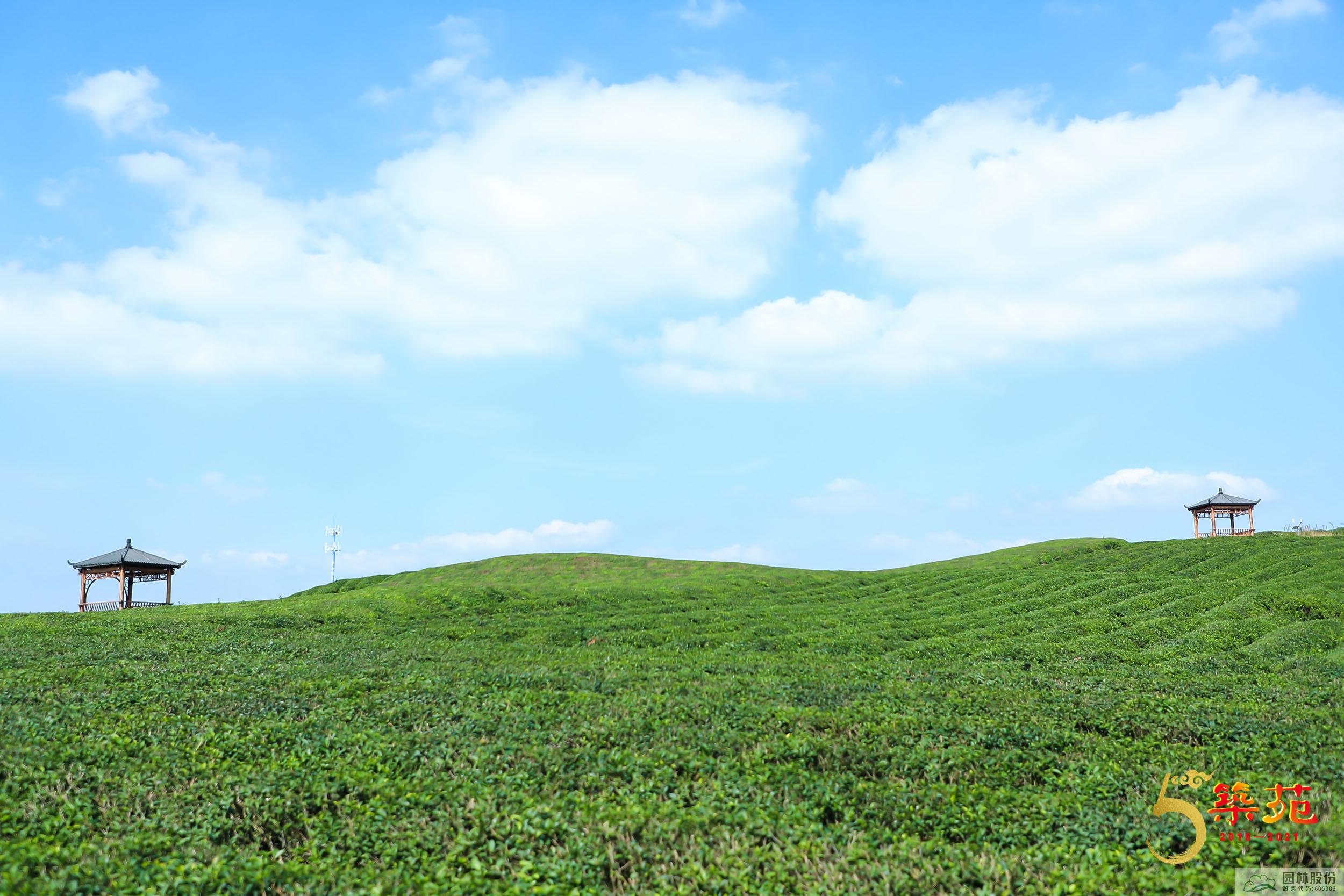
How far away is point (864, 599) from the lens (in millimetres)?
37594

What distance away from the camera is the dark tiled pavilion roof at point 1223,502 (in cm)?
5481

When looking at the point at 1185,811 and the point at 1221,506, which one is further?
the point at 1221,506

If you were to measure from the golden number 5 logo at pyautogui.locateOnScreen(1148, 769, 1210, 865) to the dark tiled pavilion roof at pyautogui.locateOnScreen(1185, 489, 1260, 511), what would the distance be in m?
54.1

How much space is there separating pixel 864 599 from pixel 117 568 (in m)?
37.0

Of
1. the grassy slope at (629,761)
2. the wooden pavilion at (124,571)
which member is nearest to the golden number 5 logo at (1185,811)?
the grassy slope at (629,761)

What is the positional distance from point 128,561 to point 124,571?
2.05 ft

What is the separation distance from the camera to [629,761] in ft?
35.6

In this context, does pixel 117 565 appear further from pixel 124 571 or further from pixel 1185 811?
pixel 1185 811

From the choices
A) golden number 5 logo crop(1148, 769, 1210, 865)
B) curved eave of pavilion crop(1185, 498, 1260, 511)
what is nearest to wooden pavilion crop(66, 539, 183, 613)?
golden number 5 logo crop(1148, 769, 1210, 865)

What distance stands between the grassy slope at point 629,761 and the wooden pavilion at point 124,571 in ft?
72.2

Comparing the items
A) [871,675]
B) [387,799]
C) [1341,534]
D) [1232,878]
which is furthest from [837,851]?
[1341,534]

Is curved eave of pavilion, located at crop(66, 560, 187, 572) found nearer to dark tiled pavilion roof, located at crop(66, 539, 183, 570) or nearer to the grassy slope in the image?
dark tiled pavilion roof, located at crop(66, 539, 183, 570)

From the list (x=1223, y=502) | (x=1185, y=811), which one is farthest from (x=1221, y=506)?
(x=1185, y=811)

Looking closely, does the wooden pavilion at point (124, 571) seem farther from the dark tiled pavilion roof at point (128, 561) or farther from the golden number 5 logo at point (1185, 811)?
the golden number 5 logo at point (1185, 811)
